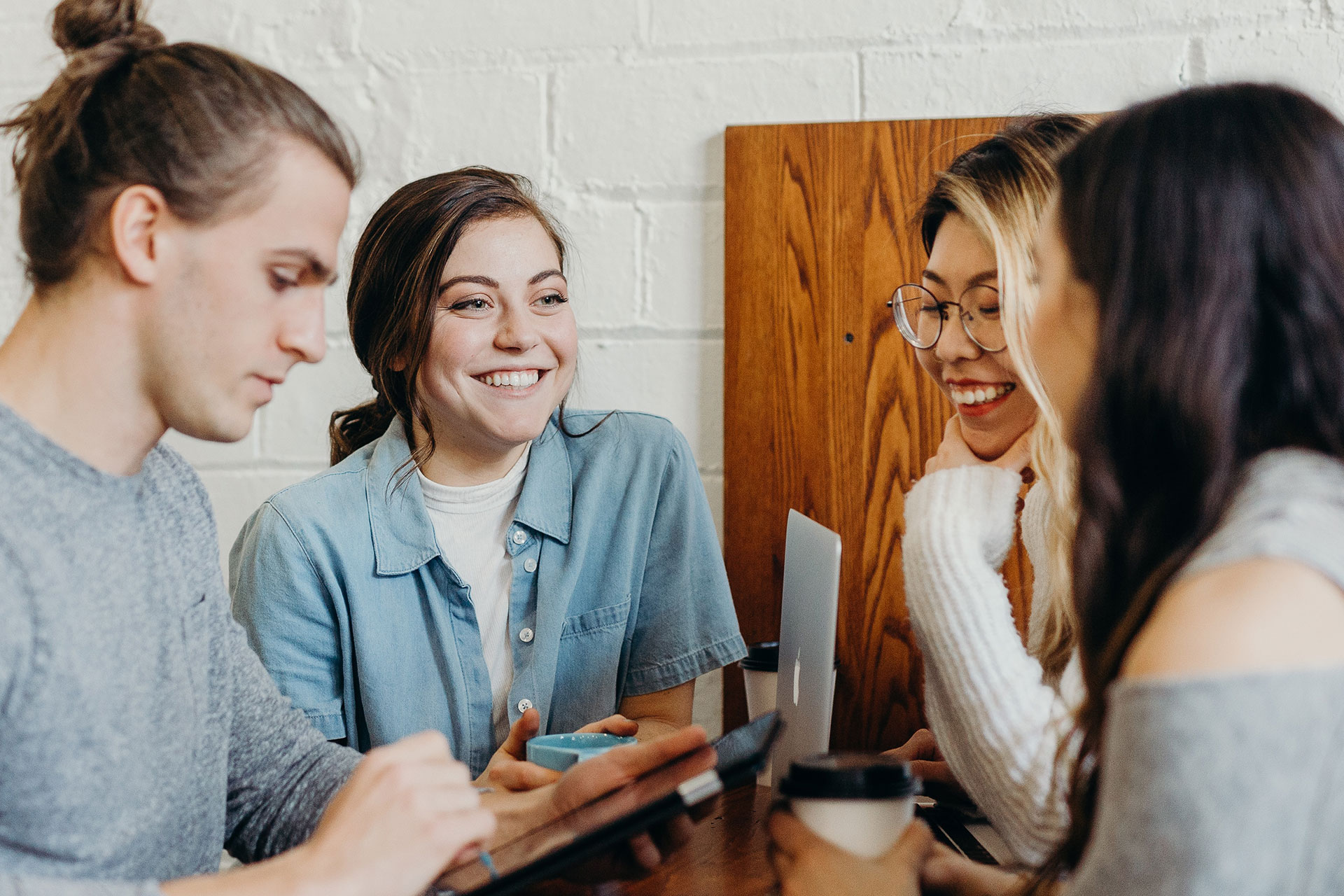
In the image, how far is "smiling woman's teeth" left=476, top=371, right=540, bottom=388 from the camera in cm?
134

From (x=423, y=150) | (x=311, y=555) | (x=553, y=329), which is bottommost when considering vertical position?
(x=311, y=555)

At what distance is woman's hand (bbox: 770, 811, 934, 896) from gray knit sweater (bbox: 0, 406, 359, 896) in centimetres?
36

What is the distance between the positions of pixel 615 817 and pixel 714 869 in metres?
0.23

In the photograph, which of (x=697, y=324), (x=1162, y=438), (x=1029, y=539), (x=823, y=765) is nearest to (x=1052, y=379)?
(x=1162, y=438)

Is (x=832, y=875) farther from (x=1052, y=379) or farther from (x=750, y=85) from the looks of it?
(x=750, y=85)

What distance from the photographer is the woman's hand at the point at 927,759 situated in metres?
1.14

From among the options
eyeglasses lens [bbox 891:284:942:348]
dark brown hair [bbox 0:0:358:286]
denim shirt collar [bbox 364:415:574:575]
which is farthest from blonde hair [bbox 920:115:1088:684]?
dark brown hair [bbox 0:0:358:286]

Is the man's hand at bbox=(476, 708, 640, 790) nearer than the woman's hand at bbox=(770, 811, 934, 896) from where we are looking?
No

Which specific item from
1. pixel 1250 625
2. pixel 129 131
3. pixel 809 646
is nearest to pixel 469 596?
pixel 809 646

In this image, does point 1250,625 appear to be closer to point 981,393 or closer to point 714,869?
point 714,869

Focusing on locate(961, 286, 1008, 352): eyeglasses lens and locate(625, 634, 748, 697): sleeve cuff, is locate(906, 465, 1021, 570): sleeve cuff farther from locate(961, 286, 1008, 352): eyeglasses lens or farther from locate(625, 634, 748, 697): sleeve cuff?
locate(625, 634, 748, 697): sleeve cuff

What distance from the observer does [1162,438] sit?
2.01ft

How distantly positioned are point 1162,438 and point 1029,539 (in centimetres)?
56

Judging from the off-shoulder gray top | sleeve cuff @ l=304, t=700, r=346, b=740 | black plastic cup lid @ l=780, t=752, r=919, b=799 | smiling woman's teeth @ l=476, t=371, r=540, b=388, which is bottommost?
sleeve cuff @ l=304, t=700, r=346, b=740
